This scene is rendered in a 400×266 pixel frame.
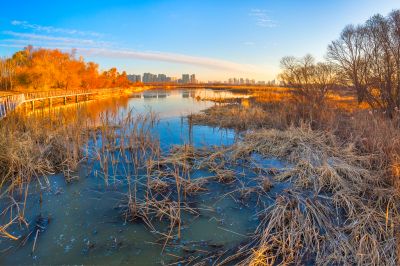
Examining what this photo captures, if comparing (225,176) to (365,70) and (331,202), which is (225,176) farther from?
(365,70)

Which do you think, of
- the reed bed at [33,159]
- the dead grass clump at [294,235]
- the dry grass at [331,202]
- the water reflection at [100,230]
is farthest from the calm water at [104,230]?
the dry grass at [331,202]

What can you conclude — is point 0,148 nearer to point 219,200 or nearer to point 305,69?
point 219,200

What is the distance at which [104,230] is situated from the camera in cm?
492

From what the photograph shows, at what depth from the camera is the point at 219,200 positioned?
6.24 meters

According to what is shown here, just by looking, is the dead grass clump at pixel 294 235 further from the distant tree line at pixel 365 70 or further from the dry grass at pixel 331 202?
the distant tree line at pixel 365 70

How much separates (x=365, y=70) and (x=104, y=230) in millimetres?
17413

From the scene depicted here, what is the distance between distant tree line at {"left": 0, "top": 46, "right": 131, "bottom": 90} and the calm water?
4783cm

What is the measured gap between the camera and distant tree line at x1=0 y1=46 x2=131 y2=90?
45.3 meters

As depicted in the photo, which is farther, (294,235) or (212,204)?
(212,204)

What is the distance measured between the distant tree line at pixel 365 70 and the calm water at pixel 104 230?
306 inches

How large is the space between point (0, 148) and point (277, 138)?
1067 cm

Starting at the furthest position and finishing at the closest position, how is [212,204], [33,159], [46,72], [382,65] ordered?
[46,72], [382,65], [33,159], [212,204]

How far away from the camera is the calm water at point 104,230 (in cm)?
416

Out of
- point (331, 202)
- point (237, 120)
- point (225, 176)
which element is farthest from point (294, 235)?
point (237, 120)
